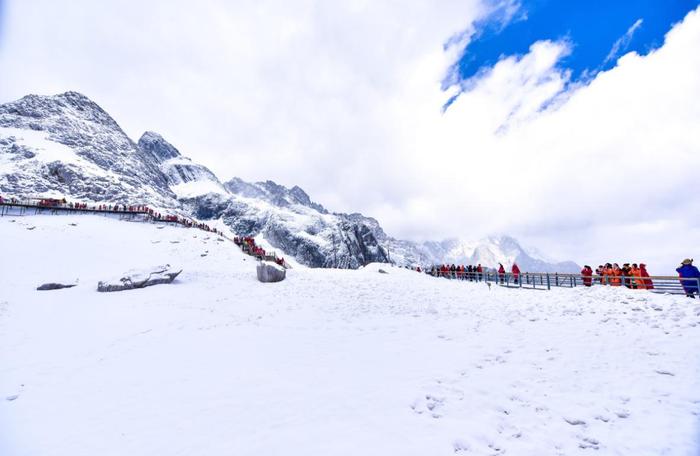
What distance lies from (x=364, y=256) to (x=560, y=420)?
193 m

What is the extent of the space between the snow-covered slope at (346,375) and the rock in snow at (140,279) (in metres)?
0.86

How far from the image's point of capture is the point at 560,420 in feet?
21.8

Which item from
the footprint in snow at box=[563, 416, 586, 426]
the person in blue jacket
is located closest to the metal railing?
the person in blue jacket

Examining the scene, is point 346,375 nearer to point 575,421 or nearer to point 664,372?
point 575,421

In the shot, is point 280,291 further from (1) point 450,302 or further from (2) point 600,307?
(2) point 600,307

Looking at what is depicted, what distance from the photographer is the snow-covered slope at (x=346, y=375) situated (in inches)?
252

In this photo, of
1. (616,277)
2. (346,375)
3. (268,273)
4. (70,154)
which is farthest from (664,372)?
(70,154)

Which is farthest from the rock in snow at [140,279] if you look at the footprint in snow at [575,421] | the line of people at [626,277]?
the line of people at [626,277]

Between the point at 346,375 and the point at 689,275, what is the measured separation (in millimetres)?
19599

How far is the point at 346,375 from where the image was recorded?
371 inches

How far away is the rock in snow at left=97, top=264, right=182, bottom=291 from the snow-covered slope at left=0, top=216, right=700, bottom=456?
34.0 inches

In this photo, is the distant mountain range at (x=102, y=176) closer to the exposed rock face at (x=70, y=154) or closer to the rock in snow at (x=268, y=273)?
the exposed rock face at (x=70, y=154)

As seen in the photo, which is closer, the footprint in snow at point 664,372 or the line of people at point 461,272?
the footprint in snow at point 664,372

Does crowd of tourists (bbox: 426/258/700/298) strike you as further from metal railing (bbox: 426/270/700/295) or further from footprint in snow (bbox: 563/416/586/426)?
footprint in snow (bbox: 563/416/586/426)
